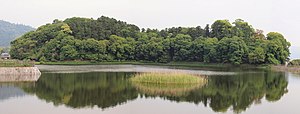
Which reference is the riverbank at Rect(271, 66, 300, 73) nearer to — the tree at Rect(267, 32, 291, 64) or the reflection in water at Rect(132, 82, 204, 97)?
the tree at Rect(267, 32, 291, 64)

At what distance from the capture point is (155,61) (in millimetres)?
72625

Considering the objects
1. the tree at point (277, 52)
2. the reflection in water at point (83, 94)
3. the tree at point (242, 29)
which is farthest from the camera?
the tree at point (242, 29)

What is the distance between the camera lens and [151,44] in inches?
2886

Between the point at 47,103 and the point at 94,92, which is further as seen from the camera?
the point at 94,92

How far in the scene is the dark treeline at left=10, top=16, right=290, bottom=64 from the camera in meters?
62.0

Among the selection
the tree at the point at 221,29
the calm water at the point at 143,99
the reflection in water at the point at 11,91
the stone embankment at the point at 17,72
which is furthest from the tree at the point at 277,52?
the reflection in water at the point at 11,91

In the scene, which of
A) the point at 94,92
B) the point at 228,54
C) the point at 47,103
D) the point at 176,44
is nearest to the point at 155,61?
the point at 176,44

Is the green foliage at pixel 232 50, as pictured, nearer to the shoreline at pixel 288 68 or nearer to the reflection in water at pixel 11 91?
the shoreline at pixel 288 68

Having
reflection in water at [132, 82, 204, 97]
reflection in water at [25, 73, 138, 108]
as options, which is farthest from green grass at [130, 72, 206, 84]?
reflection in water at [25, 73, 138, 108]

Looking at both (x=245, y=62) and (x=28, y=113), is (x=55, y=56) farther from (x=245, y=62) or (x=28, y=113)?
(x=28, y=113)

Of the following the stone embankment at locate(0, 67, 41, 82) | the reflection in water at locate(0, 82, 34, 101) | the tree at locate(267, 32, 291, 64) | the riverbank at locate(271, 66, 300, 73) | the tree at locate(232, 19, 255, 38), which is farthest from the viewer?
the tree at locate(232, 19, 255, 38)

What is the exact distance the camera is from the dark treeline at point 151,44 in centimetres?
6197

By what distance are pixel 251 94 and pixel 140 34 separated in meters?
58.5

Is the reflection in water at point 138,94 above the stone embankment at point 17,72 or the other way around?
A: the other way around
